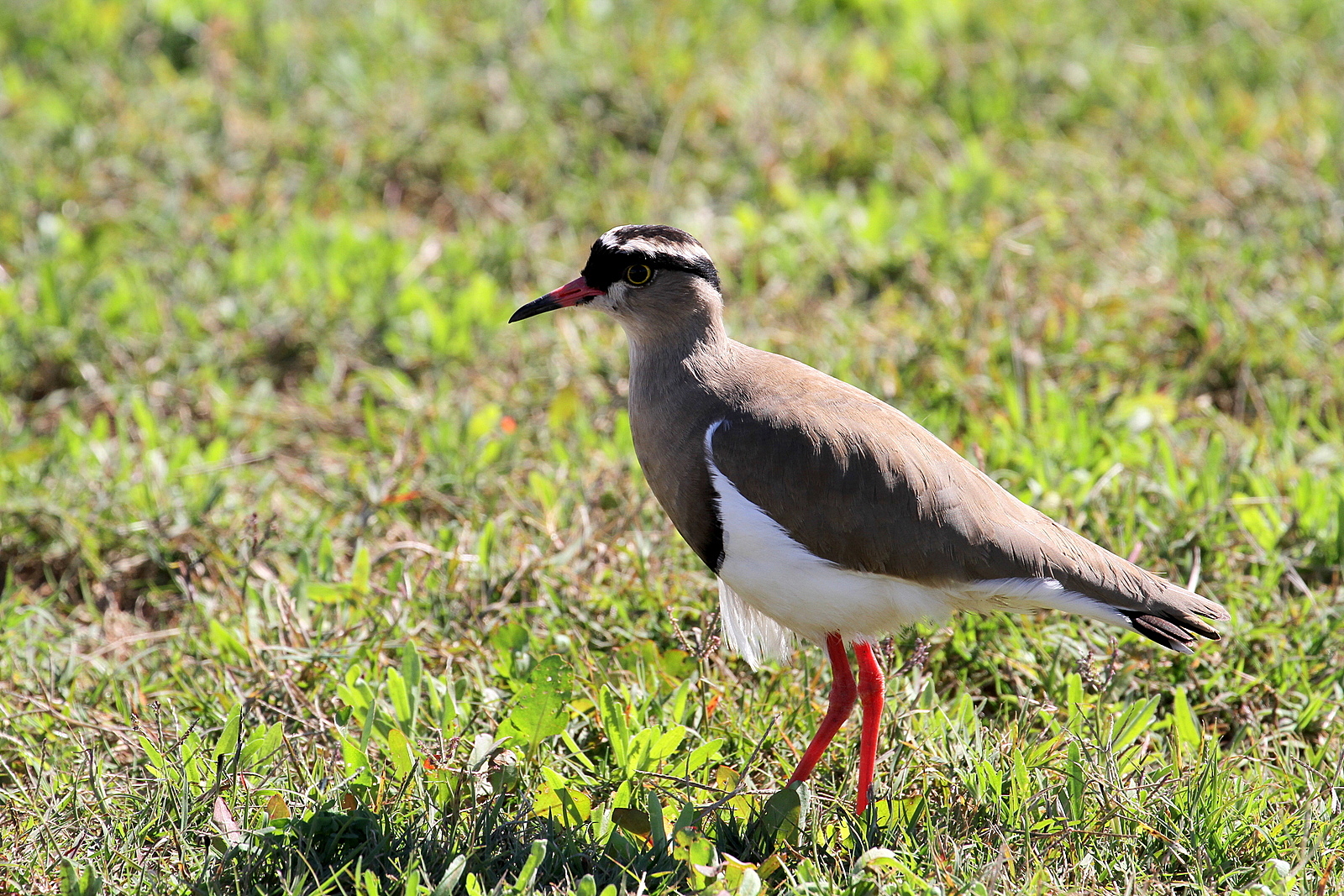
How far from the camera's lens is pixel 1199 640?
4.05m

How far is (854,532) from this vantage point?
352cm

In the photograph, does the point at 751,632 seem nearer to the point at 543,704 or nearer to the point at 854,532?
the point at 854,532

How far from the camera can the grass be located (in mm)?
3375

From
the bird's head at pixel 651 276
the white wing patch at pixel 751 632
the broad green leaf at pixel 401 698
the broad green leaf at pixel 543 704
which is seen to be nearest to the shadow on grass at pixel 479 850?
the broad green leaf at pixel 543 704

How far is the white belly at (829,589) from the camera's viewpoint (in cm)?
351

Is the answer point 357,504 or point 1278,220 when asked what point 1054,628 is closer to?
point 357,504

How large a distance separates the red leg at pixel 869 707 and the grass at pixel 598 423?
0.09 meters

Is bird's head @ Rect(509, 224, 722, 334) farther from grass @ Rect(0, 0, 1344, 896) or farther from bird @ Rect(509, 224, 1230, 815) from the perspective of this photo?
grass @ Rect(0, 0, 1344, 896)

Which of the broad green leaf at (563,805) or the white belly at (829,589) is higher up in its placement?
the white belly at (829,589)

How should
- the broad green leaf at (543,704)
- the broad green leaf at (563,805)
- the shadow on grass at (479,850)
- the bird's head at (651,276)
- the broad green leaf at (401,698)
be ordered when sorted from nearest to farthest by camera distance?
1. the shadow on grass at (479,850)
2. the broad green leaf at (563,805)
3. the broad green leaf at (543,704)
4. the broad green leaf at (401,698)
5. the bird's head at (651,276)

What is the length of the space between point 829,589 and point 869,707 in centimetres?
36

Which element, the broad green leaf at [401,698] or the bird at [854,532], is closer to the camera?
the bird at [854,532]

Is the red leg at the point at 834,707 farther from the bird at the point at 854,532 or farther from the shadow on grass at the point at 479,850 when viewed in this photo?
the shadow on grass at the point at 479,850

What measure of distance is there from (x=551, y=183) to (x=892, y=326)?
2.03 metres
